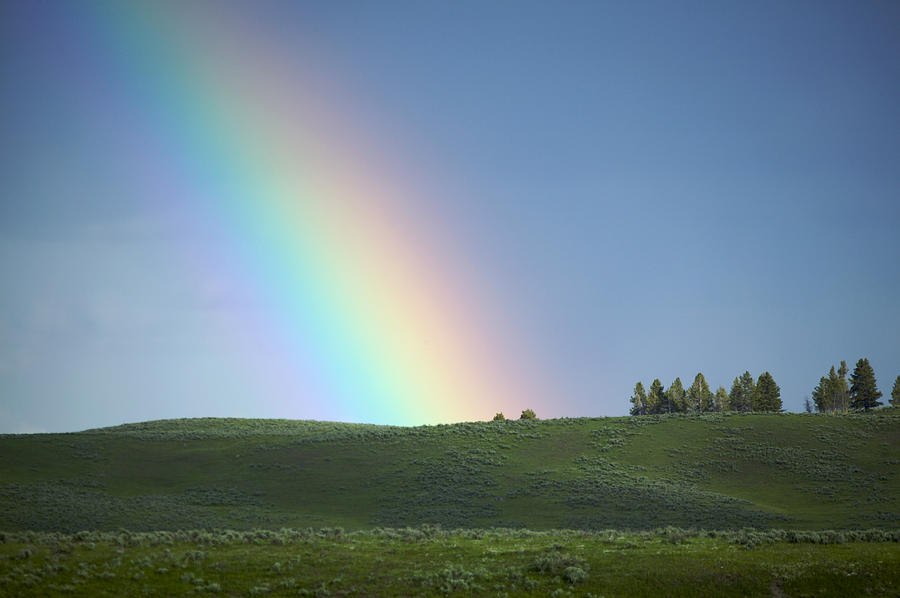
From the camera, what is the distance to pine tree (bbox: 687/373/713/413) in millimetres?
114312

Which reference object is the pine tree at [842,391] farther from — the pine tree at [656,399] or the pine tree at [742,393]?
the pine tree at [656,399]

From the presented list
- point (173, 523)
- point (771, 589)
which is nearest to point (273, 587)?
point (771, 589)

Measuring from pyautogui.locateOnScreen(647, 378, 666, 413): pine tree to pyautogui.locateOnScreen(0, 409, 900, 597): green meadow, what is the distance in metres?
28.2

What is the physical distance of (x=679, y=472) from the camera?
69000 mm

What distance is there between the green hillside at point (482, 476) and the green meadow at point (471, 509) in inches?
12.4

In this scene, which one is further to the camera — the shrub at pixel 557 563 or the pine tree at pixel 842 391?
the pine tree at pixel 842 391

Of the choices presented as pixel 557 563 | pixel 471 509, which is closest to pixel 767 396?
pixel 471 509

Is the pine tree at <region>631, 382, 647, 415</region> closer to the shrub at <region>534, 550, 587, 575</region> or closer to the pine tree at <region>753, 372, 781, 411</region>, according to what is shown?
the pine tree at <region>753, 372, 781, 411</region>

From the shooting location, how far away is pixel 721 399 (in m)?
115

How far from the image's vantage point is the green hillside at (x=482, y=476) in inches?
2109

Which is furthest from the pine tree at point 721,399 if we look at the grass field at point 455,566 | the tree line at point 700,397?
the grass field at point 455,566

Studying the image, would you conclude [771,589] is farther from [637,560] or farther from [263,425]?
[263,425]

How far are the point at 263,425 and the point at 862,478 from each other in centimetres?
9021

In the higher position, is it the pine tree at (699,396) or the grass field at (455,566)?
the pine tree at (699,396)
